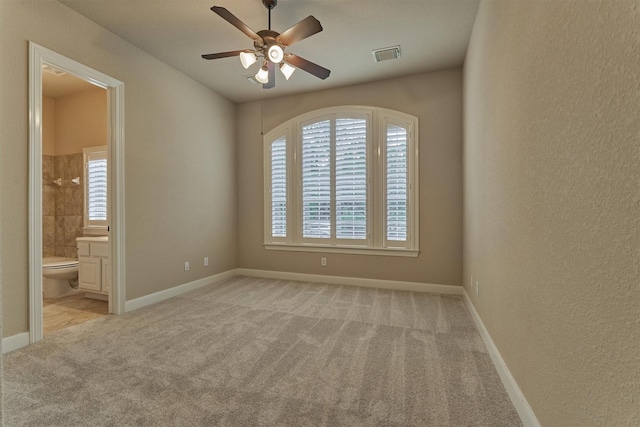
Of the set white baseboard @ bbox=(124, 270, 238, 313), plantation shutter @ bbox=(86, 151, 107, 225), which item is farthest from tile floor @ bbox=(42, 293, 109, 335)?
plantation shutter @ bbox=(86, 151, 107, 225)

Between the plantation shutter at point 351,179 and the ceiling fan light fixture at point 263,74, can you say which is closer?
the ceiling fan light fixture at point 263,74

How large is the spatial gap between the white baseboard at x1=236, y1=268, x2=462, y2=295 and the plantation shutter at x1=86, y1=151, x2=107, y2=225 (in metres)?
2.19

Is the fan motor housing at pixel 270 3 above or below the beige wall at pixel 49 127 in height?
above

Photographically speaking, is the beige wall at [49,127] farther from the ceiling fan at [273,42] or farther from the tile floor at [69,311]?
the ceiling fan at [273,42]

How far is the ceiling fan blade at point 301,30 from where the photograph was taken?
2232mm

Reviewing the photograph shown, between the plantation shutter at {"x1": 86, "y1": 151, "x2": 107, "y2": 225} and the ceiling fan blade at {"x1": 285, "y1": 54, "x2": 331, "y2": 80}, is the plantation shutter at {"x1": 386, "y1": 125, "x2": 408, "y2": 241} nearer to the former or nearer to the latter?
the ceiling fan blade at {"x1": 285, "y1": 54, "x2": 331, "y2": 80}

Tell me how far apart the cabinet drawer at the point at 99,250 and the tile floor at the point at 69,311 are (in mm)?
626

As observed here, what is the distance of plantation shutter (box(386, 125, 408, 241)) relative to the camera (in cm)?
411

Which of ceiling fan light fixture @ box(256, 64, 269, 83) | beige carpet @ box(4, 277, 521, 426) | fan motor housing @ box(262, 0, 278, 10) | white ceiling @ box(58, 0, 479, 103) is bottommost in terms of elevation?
beige carpet @ box(4, 277, 521, 426)

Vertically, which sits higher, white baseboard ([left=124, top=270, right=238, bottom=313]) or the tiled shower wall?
the tiled shower wall

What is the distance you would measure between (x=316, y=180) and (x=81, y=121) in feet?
12.0

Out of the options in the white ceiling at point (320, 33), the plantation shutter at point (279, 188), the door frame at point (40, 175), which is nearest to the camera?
the door frame at point (40, 175)

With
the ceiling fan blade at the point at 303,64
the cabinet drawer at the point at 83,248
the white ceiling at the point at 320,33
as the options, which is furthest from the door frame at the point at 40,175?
the ceiling fan blade at the point at 303,64

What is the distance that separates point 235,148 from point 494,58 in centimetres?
402
